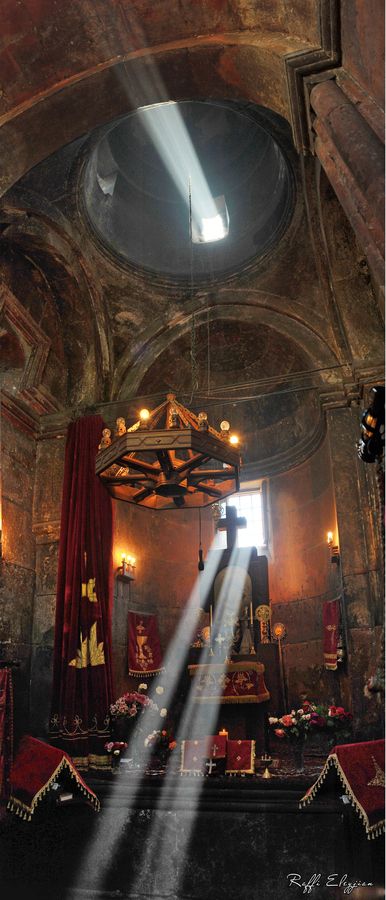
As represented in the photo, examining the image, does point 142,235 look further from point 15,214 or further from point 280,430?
point 280,430

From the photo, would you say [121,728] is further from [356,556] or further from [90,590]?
[356,556]

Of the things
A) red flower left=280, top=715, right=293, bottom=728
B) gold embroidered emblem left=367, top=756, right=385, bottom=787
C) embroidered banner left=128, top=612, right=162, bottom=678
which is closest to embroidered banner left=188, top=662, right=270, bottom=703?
red flower left=280, top=715, right=293, bottom=728

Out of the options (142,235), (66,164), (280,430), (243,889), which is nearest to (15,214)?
(66,164)

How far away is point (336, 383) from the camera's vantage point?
455 inches

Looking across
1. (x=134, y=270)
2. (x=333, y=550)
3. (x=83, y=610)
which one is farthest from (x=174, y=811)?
(x=134, y=270)

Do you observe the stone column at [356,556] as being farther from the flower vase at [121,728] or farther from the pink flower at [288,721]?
the flower vase at [121,728]

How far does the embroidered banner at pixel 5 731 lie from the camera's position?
836 centimetres

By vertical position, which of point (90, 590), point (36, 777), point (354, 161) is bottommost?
point (36, 777)

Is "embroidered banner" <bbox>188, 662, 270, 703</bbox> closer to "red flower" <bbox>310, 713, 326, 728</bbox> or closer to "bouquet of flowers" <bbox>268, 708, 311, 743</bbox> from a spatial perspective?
"bouquet of flowers" <bbox>268, 708, 311, 743</bbox>

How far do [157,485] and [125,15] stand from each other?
562cm

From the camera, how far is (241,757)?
9.16 meters

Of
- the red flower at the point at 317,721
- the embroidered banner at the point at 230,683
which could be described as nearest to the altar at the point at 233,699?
the embroidered banner at the point at 230,683

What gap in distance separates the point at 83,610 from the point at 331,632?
4160 mm

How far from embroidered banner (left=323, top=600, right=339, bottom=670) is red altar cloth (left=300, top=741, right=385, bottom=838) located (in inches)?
121
